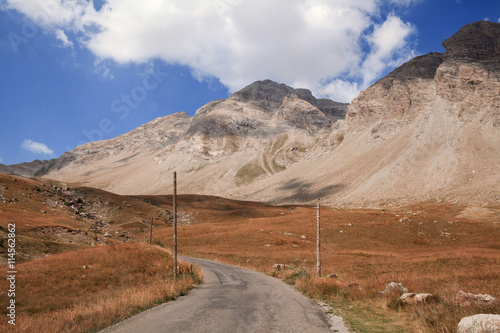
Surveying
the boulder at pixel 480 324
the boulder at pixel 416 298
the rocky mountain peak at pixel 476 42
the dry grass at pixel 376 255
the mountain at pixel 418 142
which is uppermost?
the rocky mountain peak at pixel 476 42

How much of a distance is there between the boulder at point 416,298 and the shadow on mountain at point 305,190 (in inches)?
3689

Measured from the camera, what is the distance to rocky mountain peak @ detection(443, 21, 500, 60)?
426 ft

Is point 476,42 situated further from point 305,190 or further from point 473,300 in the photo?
point 473,300

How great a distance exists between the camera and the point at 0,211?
3406 centimetres

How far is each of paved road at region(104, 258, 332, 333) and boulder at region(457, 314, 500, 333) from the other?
367 centimetres

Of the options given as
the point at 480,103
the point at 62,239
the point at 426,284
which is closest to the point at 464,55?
the point at 480,103

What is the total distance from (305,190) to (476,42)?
345ft

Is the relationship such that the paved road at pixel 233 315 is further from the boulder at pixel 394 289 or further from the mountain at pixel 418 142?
the mountain at pixel 418 142

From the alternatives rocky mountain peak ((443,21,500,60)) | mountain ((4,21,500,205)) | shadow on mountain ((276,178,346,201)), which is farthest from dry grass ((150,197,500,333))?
rocky mountain peak ((443,21,500,60))

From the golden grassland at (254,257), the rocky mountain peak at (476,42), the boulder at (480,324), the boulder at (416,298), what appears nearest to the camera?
the boulder at (480,324)

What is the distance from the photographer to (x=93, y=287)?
1856 cm

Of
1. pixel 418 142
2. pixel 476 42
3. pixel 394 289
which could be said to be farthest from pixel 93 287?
pixel 476 42

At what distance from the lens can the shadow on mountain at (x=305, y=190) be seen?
11250 cm

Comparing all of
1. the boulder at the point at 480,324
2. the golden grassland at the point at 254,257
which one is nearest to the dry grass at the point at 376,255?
the golden grassland at the point at 254,257
